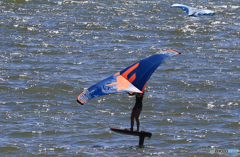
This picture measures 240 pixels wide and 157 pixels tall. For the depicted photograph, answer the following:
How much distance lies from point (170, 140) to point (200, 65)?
12.0 meters

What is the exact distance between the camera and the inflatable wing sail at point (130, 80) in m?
14.4

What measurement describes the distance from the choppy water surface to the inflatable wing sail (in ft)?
9.25

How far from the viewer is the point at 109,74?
27.5 m

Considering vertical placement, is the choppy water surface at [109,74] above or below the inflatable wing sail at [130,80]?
below

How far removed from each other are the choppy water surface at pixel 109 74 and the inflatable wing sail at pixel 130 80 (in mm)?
2819

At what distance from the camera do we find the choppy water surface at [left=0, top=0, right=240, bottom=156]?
18188 millimetres

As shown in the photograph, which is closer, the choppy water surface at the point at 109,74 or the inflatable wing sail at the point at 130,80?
the inflatable wing sail at the point at 130,80

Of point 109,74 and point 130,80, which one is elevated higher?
point 130,80

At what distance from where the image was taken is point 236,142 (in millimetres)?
17766

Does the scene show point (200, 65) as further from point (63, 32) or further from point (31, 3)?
point (31, 3)

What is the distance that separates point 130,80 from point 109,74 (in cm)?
1219

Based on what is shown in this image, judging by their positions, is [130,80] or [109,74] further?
[109,74]

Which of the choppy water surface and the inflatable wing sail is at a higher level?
the inflatable wing sail

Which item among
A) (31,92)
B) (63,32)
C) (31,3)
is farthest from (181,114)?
(31,3)
